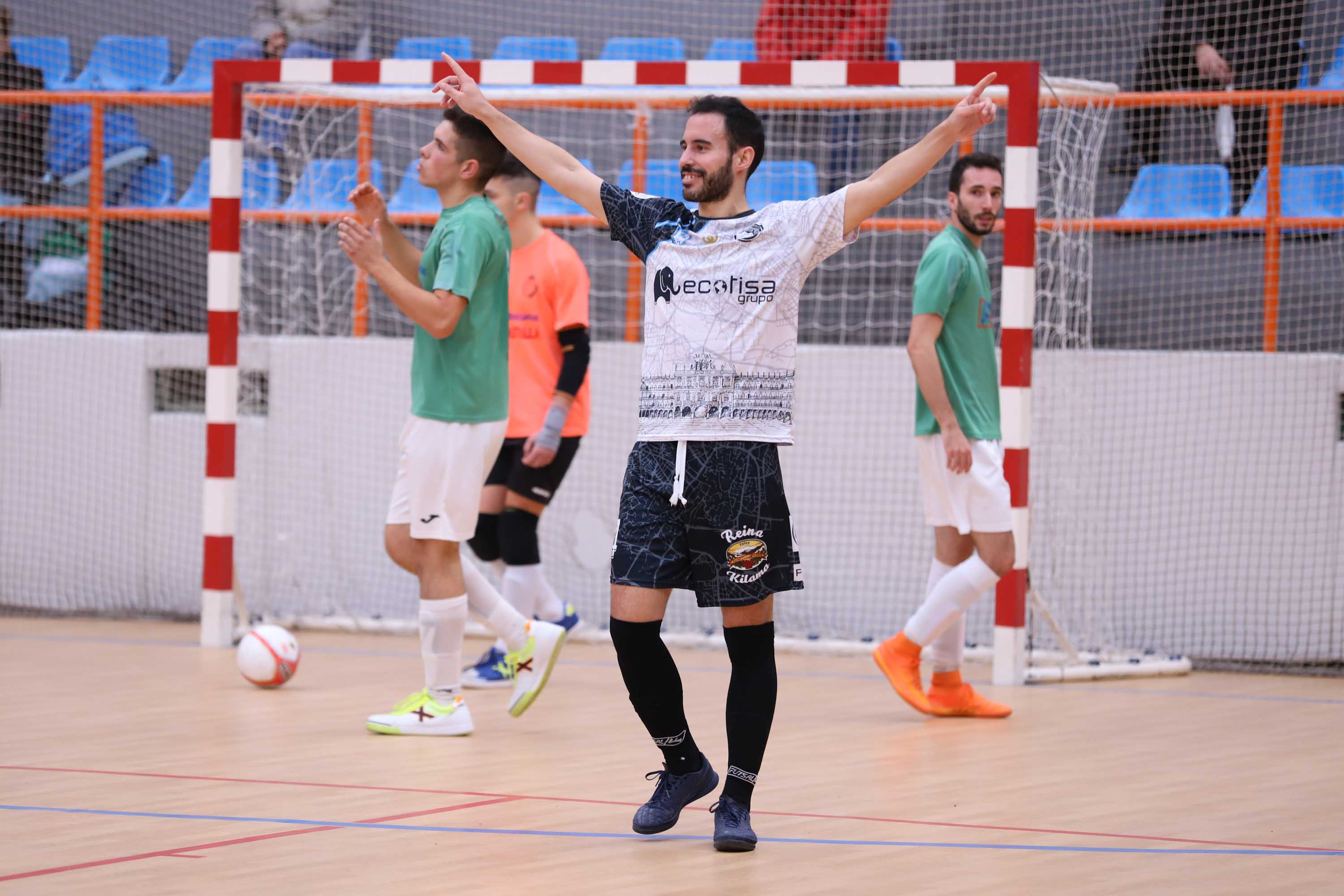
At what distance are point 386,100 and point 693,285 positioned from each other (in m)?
4.55

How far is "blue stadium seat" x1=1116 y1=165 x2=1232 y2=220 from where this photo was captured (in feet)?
31.0

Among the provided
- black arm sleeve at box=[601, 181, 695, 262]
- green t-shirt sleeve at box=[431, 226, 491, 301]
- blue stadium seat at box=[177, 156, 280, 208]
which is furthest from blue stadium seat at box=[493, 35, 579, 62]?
black arm sleeve at box=[601, 181, 695, 262]

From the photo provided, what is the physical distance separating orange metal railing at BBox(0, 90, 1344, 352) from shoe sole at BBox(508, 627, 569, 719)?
3.22 m

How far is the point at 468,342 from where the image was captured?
5824 mm

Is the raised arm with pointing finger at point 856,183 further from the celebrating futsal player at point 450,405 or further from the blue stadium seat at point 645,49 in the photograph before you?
the blue stadium seat at point 645,49

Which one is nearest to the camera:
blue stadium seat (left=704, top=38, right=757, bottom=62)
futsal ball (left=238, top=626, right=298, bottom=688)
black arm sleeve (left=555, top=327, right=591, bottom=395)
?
futsal ball (left=238, top=626, right=298, bottom=688)

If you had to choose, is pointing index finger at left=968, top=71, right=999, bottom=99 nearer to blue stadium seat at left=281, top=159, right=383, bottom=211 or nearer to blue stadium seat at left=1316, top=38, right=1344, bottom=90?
blue stadium seat at left=1316, top=38, right=1344, bottom=90

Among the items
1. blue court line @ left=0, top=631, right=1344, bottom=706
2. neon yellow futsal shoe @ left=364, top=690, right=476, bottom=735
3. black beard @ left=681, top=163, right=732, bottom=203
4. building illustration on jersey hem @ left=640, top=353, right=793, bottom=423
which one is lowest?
blue court line @ left=0, top=631, right=1344, bottom=706

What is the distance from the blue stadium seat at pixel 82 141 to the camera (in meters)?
10.8

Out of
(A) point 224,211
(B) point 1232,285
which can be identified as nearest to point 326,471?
(A) point 224,211

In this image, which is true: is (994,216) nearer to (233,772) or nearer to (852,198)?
(852,198)

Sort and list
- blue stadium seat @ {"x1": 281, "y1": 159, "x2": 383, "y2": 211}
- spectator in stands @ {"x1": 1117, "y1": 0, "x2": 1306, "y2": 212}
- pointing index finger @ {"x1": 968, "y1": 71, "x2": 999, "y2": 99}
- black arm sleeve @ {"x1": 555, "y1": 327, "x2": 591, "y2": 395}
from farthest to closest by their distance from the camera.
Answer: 1. blue stadium seat @ {"x1": 281, "y1": 159, "x2": 383, "y2": 211}
2. spectator in stands @ {"x1": 1117, "y1": 0, "x2": 1306, "y2": 212}
3. black arm sleeve @ {"x1": 555, "y1": 327, "x2": 591, "y2": 395}
4. pointing index finger @ {"x1": 968, "y1": 71, "x2": 999, "y2": 99}

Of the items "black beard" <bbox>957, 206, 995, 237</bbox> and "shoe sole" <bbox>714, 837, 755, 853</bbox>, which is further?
"black beard" <bbox>957, 206, 995, 237</bbox>

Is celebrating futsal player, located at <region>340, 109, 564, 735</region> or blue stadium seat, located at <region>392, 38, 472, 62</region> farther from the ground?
blue stadium seat, located at <region>392, 38, 472, 62</region>
